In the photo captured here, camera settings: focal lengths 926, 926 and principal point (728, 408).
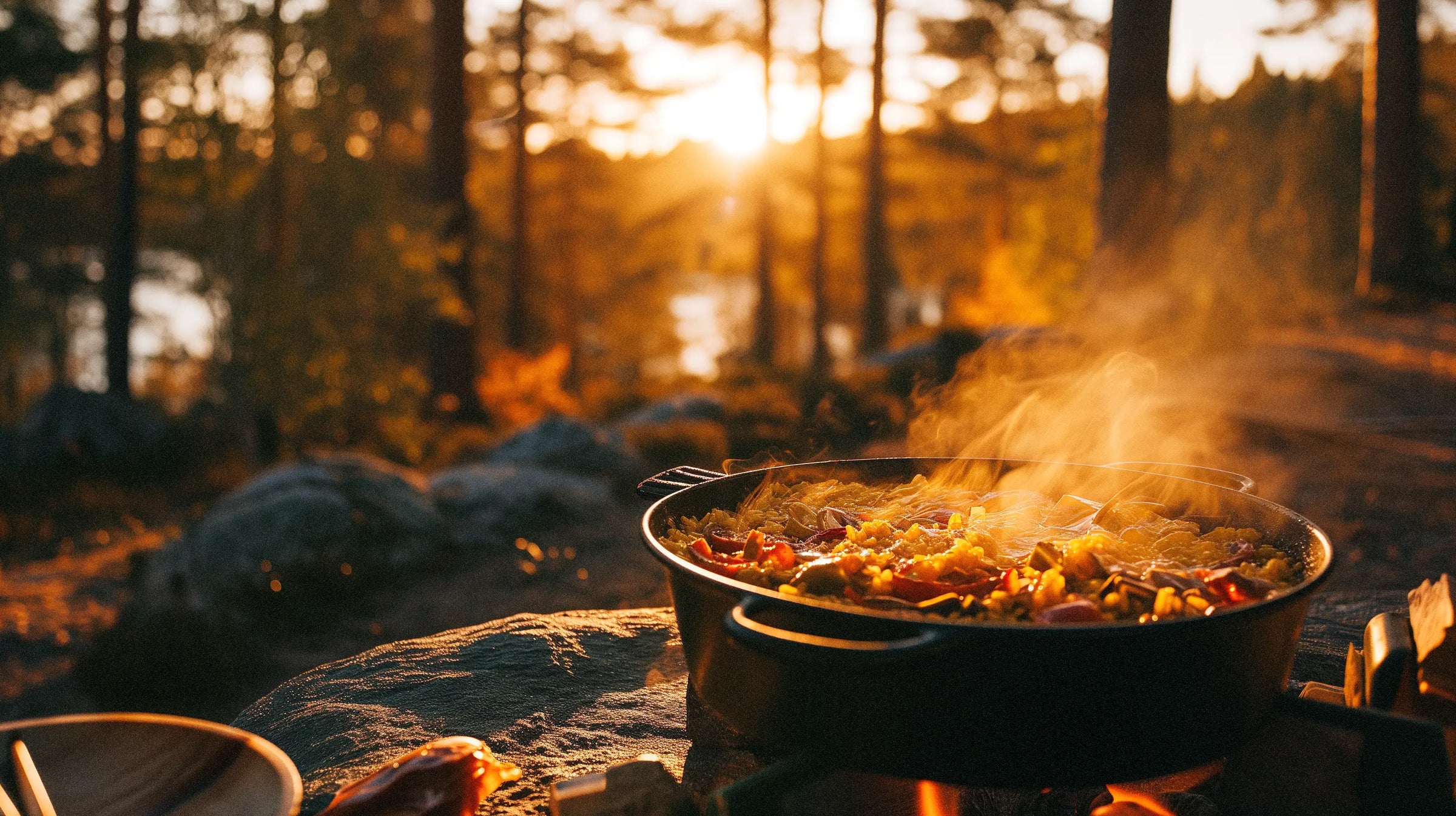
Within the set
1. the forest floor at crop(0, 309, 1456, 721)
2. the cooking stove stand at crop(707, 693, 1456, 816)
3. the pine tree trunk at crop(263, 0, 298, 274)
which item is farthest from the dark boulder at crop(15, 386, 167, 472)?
the cooking stove stand at crop(707, 693, 1456, 816)

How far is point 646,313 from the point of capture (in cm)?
3709

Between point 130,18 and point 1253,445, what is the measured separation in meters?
13.6

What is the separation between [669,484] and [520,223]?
20694mm

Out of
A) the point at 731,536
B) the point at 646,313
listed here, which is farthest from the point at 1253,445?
the point at 646,313

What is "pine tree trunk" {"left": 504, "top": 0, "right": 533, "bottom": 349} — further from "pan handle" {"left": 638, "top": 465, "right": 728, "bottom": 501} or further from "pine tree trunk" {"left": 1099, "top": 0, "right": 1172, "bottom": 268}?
"pan handle" {"left": 638, "top": 465, "right": 728, "bottom": 501}

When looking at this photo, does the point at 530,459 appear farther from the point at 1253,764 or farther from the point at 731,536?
the point at 1253,764

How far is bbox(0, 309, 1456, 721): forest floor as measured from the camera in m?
5.63

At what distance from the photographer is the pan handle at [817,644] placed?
1.50m

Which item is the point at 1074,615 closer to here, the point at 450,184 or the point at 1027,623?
the point at 1027,623

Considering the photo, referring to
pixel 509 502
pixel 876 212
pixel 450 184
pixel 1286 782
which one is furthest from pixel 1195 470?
pixel 876 212

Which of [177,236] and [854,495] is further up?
[177,236]

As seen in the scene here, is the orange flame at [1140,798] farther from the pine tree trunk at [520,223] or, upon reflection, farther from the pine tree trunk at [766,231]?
the pine tree trunk at [520,223]

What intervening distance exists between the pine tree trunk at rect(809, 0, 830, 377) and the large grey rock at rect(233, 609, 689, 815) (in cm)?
1727

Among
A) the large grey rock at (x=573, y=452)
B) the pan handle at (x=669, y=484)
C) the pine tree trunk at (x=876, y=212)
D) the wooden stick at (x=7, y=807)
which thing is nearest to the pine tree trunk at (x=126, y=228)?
the large grey rock at (x=573, y=452)
